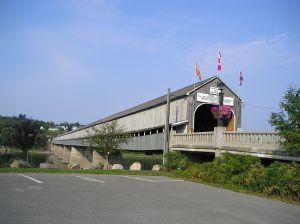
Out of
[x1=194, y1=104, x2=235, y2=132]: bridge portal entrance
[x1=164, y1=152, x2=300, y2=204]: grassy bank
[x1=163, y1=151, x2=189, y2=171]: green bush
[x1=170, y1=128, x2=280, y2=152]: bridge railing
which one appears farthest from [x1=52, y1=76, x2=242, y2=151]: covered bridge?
[x1=164, y1=152, x2=300, y2=204]: grassy bank

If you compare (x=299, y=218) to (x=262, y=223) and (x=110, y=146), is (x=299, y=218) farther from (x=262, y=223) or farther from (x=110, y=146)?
(x=110, y=146)

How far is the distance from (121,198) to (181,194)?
2.49 metres

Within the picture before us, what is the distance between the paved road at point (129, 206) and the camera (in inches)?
307

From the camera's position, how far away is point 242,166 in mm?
15984

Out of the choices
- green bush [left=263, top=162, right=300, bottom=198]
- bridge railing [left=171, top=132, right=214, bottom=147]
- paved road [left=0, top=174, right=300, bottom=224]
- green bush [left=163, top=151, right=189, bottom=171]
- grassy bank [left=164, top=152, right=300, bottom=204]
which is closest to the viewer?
paved road [left=0, top=174, right=300, bottom=224]

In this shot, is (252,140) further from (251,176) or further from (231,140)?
(251,176)

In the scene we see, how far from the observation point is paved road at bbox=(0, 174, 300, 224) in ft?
25.6

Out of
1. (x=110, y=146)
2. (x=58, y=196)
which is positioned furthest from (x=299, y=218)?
(x=110, y=146)

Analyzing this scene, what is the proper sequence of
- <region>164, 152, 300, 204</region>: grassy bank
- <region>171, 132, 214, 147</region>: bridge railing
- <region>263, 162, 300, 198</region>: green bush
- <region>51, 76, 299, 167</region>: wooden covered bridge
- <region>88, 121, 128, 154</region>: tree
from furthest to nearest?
<region>88, 121, 128, 154</region>: tree, <region>171, 132, 214, 147</region>: bridge railing, <region>51, 76, 299, 167</region>: wooden covered bridge, <region>164, 152, 300, 204</region>: grassy bank, <region>263, 162, 300, 198</region>: green bush

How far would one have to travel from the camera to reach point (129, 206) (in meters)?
9.42

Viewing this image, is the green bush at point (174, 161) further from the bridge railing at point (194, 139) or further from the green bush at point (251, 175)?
the green bush at point (251, 175)

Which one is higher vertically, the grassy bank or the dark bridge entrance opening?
the dark bridge entrance opening

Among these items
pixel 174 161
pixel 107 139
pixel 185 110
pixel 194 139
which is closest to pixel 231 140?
pixel 174 161

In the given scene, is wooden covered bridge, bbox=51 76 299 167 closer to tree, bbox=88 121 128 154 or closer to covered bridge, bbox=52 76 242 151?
covered bridge, bbox=52 76 242 151
